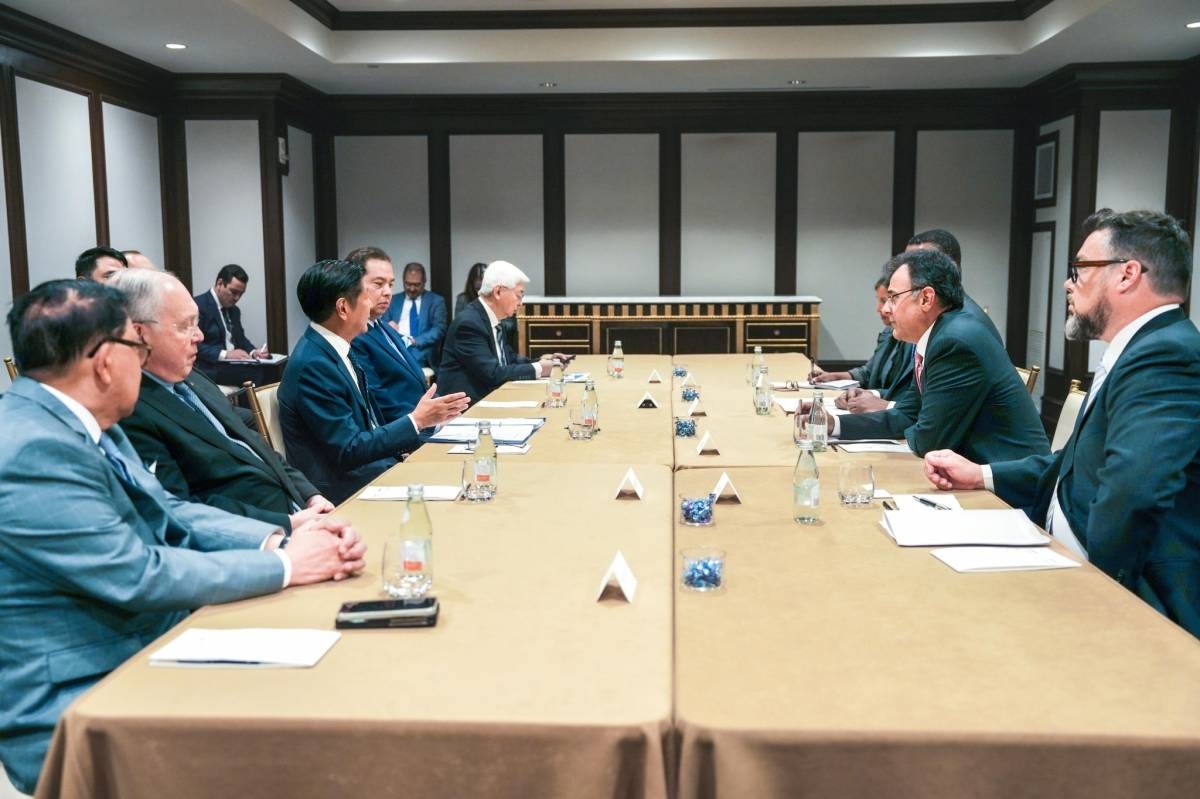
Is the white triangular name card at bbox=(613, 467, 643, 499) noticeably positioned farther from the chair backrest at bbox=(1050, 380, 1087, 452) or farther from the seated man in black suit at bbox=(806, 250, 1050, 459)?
the chair backrest at bbox=(1050, 380, 1087, 452)

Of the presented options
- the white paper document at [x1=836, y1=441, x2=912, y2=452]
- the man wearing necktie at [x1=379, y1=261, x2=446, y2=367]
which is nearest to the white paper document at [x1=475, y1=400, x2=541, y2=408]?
the white paper document at [x1=836, y1=441, x2=912, y2=452]

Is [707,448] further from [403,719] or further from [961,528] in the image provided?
[403,719]

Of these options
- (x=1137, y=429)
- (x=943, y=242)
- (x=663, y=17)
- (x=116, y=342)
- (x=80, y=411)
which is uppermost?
(x=663, y=17)

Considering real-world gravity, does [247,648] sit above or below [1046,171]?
below

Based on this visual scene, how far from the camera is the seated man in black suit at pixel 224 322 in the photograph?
22.7ft

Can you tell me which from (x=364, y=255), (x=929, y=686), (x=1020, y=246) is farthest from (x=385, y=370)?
(x=1020, y=246)

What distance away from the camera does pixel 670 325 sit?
8984 mm

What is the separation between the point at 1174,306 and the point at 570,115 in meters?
7.71

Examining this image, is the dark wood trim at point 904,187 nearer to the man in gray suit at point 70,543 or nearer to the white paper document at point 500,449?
the white paper document at point 500,449

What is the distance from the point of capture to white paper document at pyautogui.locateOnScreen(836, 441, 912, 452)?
3342 mm

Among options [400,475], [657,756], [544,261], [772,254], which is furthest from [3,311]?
[772,254]

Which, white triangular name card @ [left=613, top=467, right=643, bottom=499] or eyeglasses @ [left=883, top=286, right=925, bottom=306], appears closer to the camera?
white triangular name card @ [left=613, top=467, right=643, bottom=499]

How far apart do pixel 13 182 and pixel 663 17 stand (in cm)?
437

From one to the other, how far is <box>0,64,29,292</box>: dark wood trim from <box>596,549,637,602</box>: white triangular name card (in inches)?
204
